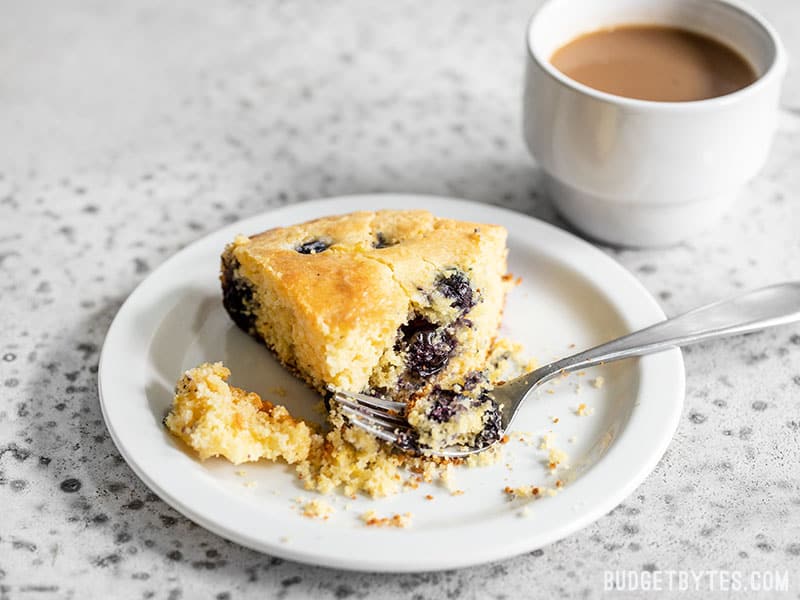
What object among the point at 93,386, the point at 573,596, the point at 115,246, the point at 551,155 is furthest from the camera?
the point at 115,246

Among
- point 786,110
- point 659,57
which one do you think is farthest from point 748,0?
point 659,57

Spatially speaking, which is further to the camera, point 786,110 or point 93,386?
point 786,110

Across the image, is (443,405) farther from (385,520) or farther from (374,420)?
(385,520)

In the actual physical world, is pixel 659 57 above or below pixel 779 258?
above

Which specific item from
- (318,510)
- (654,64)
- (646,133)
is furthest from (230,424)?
(654,64)

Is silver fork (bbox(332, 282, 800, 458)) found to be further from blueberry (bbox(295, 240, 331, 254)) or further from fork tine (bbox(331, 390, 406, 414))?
blueberry (bbox(295, 240, 331, 254))

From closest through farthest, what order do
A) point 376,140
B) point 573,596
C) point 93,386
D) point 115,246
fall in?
point 573,596 → point 93,386 → point 115,246 → point 376,140

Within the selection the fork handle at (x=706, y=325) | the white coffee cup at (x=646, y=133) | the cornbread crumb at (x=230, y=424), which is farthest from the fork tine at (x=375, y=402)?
the white coffee cup at (x=646, y=133)

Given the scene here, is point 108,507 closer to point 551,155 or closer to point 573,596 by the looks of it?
point 573,596
